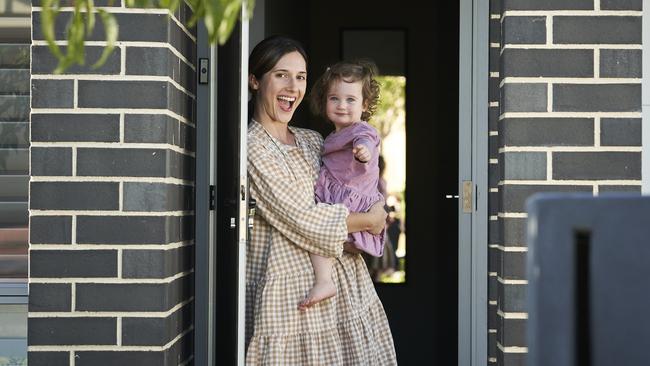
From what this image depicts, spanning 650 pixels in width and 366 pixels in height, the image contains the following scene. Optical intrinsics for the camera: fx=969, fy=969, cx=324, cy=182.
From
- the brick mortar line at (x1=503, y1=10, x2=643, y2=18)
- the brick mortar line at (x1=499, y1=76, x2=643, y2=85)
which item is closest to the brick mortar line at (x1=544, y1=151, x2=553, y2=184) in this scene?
the brick mortar line at (x1=499, y1=76, x2=643, y2=85)

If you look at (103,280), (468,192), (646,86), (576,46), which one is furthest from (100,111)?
(646,86)

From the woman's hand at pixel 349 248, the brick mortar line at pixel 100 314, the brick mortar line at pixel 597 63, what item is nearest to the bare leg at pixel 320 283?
the woman's hand at pixel 349 248

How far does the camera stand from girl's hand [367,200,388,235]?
360 centimetres

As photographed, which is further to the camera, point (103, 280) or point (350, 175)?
point (350, 175)

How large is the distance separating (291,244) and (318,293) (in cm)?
21

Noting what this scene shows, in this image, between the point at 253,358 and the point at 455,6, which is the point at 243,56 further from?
the point at 455,6

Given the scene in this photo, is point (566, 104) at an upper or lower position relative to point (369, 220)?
upper

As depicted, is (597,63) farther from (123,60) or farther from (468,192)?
(123,60)

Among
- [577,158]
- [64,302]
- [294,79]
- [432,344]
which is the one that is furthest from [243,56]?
[432,344]

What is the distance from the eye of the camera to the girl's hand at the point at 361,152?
348 cm

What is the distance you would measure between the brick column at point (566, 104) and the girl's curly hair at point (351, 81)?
59 centimetres

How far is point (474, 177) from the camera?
12.9 ft

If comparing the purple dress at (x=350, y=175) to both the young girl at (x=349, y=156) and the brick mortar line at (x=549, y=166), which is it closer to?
the young girl at (x=349, y=156)

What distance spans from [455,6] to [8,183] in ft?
8.02
